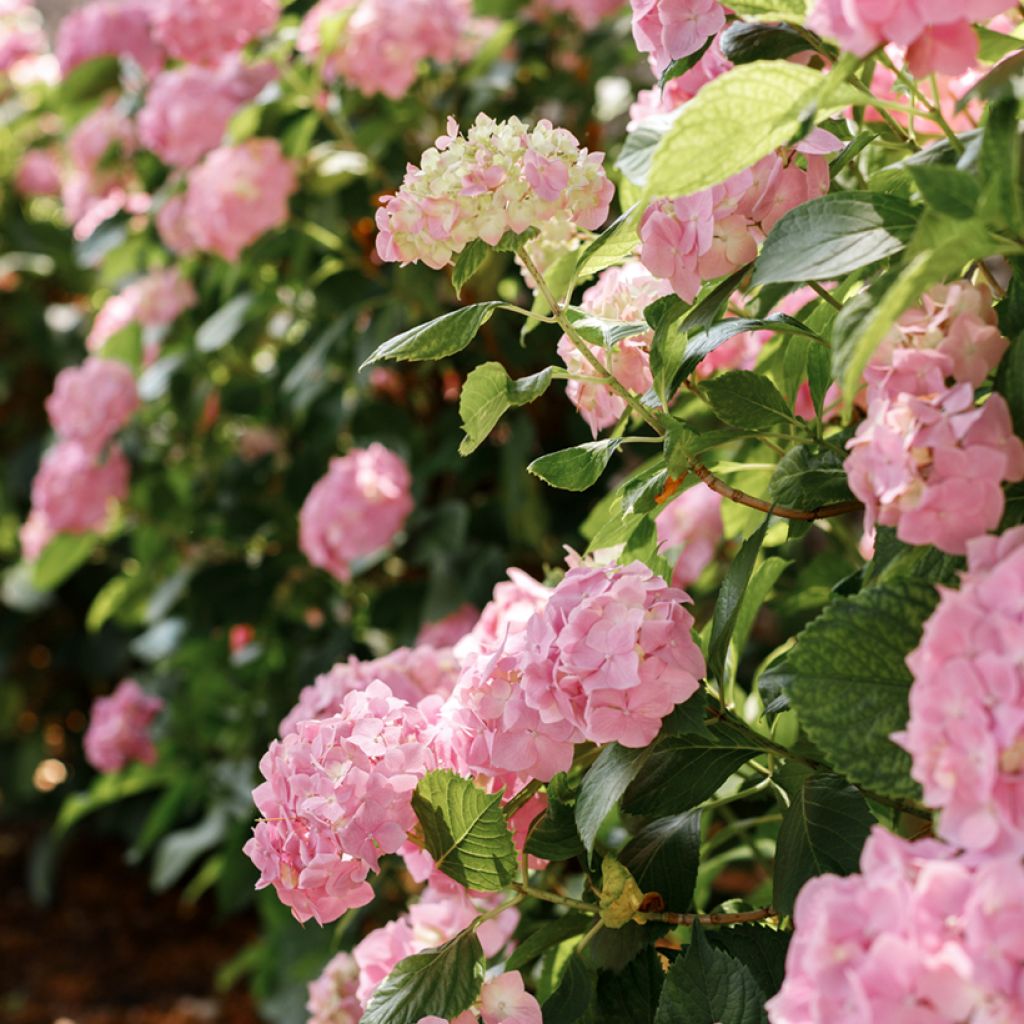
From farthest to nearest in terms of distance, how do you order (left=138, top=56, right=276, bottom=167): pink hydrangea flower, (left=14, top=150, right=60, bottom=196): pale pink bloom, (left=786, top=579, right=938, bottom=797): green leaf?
(left=14, top=150, right=60, bottom=196): pale pink bloom → (left=138, top=56, right=276, bottom=167): pink hydrangea flower → (left=786, top=579, right=938, bottom=797): green leaf

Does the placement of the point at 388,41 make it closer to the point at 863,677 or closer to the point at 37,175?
the point at 863,677

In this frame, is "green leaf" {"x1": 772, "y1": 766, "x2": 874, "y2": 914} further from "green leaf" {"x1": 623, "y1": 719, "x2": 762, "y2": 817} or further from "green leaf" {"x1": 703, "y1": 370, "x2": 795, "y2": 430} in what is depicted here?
"green leaf" {"x1": 703, "y1": 370, "x2": 795, "y2": 430}

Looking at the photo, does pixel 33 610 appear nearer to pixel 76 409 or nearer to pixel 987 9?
pixel 76 409

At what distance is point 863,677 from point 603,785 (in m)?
0.16

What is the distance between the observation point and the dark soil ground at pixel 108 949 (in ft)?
8.02

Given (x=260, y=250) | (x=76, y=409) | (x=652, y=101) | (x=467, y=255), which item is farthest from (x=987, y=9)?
(x=76, y=409)

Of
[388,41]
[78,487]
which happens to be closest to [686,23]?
[388,41]

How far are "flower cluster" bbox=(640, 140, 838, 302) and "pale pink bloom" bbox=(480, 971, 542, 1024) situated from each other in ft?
1.05

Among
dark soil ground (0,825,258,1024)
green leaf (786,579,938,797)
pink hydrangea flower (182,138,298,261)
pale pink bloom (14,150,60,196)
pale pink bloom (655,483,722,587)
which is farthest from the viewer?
pale pink bloom (14,150,60,196)

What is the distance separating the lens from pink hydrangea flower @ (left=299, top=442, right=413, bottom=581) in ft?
5.17

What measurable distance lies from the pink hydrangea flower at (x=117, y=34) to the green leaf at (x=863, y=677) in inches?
71.5

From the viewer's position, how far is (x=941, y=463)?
471mm

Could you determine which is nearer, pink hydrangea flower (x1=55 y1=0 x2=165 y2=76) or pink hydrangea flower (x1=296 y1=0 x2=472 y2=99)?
pink hydrangea flower (x1=296 y1=0 x2=472 y2=99)

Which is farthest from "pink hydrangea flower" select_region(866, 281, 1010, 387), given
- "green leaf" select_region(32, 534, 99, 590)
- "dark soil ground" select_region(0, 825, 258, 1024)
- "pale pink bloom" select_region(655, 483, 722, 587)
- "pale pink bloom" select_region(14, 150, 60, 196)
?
"pale pink bloom" select_region(14, 150, 60, 196)
